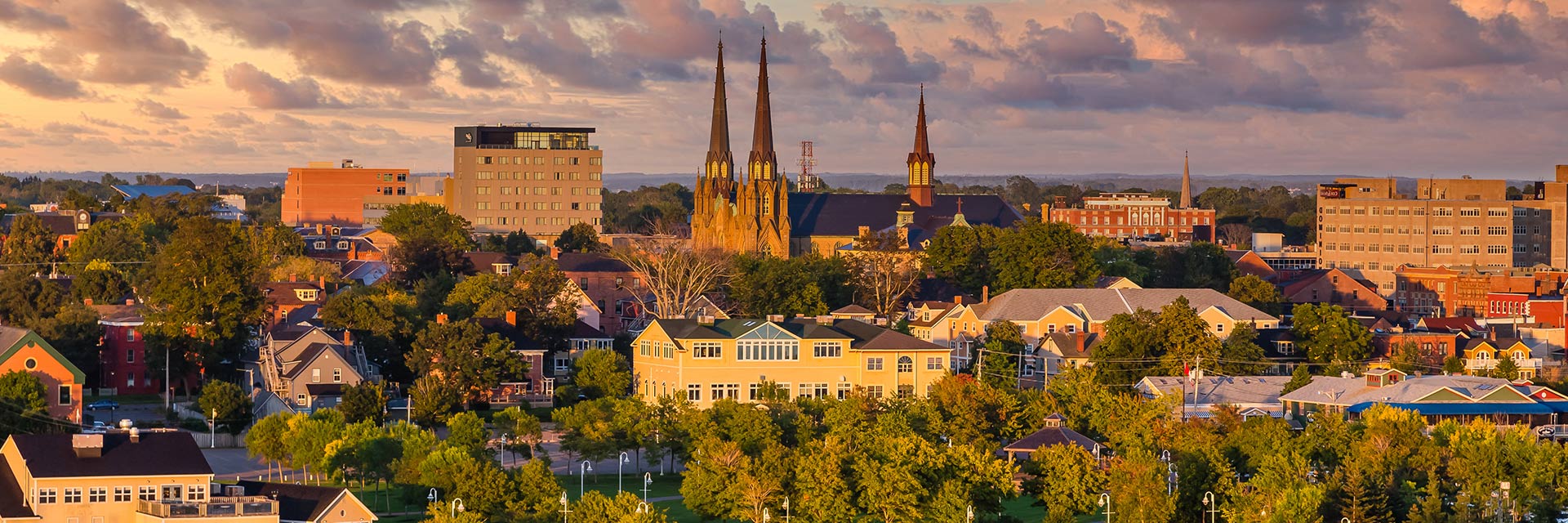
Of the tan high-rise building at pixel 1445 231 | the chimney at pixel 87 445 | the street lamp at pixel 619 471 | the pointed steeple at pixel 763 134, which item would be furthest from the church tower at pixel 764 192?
the chimney at pixel 87 445

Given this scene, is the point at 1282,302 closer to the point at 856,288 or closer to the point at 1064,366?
the point at 856,288

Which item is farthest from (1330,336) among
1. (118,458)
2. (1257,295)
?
(118,458)

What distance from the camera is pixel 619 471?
81062 millimetres

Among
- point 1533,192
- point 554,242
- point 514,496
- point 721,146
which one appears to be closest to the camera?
point 514,496

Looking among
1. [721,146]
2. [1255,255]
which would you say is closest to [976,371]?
[721,146]

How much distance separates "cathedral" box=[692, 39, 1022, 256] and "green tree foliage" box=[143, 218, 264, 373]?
39.6 m

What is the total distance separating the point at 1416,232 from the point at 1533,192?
561 inches

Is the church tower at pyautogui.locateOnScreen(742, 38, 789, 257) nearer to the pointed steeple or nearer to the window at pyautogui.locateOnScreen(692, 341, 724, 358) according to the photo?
the pointed steeple

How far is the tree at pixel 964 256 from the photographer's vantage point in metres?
133

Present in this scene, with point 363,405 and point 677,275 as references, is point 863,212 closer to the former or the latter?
point 677,275

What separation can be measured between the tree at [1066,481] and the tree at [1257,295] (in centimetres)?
5318

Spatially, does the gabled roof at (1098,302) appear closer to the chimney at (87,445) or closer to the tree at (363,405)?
the tree at (363,405)

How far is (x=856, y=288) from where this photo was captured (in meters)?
129

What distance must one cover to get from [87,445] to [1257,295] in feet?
242
